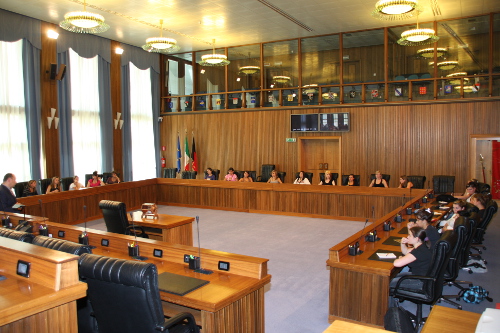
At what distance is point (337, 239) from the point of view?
7.08m

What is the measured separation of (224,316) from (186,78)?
1195 centimetres

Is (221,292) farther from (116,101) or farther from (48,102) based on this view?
(116,101)

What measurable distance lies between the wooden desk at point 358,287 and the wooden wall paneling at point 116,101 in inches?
373

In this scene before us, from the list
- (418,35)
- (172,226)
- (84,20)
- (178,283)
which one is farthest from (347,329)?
(418,35)

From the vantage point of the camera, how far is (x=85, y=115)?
11180mm

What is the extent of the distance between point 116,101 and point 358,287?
10069mm

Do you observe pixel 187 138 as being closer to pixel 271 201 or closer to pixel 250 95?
pixel 250 95

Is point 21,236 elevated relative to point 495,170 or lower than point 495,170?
elevated

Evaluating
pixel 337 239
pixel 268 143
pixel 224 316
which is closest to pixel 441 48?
pixel 268 143

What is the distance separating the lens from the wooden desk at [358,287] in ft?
11.9

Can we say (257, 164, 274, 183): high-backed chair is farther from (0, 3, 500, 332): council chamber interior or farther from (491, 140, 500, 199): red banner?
(491, 140, 500, 199): red banner

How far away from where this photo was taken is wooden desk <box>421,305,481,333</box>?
1765 mm

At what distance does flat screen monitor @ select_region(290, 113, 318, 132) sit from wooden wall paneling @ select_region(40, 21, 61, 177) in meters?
6.06

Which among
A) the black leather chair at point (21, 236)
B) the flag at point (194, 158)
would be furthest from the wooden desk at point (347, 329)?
the flag at point (194, 158)
